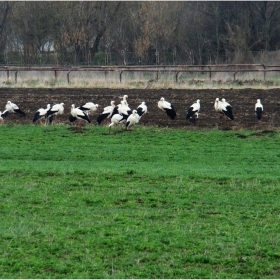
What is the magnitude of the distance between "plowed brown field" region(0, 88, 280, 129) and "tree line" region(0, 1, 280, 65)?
19.2 metres

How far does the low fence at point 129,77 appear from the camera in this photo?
3897 centimetres

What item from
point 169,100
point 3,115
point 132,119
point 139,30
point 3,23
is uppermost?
point 3,23

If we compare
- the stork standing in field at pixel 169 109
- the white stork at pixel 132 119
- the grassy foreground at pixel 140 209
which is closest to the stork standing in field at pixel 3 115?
the white stork at pixel 132 119

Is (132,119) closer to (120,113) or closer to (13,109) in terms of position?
(120,113)

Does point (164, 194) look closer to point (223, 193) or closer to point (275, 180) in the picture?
point (223, 193)

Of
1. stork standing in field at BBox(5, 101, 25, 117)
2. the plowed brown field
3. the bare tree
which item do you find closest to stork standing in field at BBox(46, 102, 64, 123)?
the plowed brown field

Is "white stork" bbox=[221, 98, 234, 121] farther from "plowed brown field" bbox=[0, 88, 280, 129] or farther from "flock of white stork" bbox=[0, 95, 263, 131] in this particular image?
"plowed brown field" bbox=[0, 88, 280, 129]

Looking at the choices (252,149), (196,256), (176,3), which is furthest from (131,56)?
(196,256)

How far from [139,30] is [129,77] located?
42.9ft

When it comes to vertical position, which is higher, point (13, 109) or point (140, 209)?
point (13, 109)

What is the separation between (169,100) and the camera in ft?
103

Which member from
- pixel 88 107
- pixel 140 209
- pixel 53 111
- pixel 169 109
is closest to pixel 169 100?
pixel 169 109

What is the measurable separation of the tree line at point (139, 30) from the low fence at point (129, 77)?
678 centimetres

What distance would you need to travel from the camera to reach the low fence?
1534 inches
